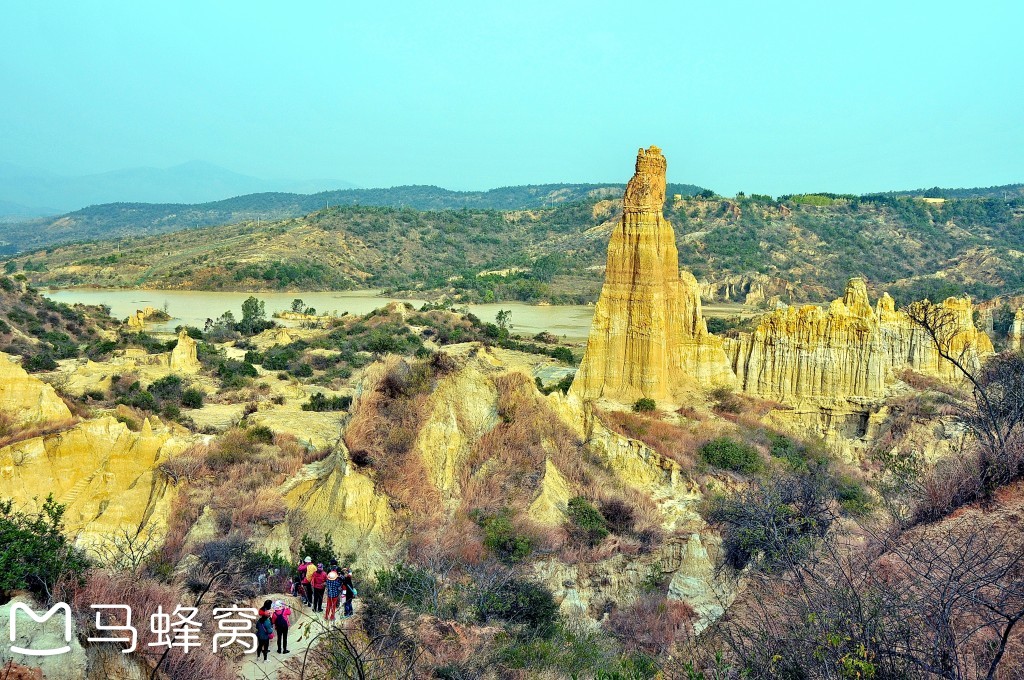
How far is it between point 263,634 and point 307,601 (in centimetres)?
178

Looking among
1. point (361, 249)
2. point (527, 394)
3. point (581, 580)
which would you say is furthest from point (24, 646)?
point (361, 249)

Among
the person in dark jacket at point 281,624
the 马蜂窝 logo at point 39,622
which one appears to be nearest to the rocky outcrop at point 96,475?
the person in dark jacket at point 281,624

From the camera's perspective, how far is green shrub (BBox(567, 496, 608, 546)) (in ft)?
43.1

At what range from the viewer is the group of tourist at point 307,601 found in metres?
7.61

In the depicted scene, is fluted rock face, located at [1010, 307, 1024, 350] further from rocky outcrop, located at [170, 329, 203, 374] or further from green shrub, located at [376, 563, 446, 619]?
rocky outcrop, located at [170, 329, 203, 374]

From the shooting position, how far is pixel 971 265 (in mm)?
95125

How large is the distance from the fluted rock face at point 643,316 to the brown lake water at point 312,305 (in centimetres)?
→ 3927

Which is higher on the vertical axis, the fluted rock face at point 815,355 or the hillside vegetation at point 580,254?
the hillside vegetation at point 580,254

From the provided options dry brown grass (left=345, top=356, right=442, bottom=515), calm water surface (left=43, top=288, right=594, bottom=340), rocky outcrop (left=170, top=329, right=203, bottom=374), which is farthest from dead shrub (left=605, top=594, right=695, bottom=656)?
calm water surface (left=43, top=288, right=594, bottom=340)

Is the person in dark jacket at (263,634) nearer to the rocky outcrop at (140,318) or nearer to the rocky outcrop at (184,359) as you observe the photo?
the rocky outcrop at (184,359)

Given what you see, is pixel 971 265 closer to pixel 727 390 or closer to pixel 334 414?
pixel 727 390

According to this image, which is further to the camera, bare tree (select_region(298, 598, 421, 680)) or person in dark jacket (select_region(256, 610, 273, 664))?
person in dark jacket (select_region(256, 610, 273, 664))

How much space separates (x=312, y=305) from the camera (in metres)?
89.8

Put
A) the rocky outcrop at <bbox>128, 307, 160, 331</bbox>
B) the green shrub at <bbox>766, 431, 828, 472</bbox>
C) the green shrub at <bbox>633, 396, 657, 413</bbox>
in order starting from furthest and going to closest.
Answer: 1. the rocky outcrop at <bbox>128, 307, 160, 331</bbox>
2. the green shrub at <bbox>633, 396, 657, 413</bbox>
3. the green shrub at <bbox>766, 431, 828, 472</bbox>
